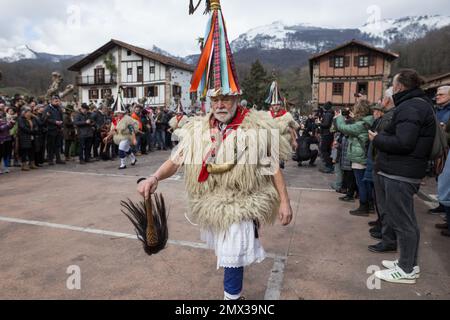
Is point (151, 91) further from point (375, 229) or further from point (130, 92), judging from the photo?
point (375, 229)

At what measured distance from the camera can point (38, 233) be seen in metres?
4.53

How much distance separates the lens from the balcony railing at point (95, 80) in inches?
1772

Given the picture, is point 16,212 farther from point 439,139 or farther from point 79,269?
point 439,139

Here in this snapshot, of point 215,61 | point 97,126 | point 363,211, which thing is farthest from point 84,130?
point 215,61

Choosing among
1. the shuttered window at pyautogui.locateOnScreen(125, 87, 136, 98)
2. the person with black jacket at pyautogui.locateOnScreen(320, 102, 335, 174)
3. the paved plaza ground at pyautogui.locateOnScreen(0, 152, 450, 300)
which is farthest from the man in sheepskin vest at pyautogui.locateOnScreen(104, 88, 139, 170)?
the shuttered window at pyautogui.locateOnScreen(125, 87, 136, 98)

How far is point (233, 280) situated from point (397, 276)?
1.85 metres

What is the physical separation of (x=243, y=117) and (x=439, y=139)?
6.68ft

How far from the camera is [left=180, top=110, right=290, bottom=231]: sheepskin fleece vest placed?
8.16 ft

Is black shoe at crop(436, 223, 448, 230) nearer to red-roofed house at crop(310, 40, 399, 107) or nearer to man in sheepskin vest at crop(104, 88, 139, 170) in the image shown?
man in sheepskin vest at crop(104, 88, 139, 170)

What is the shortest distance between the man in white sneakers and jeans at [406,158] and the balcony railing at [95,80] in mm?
46067

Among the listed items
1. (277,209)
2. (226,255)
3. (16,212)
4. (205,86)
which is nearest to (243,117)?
(205,86)

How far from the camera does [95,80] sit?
151ft

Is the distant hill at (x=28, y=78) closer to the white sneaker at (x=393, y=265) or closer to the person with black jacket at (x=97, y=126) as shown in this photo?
the person with black jacket at (x=97, y=126)
